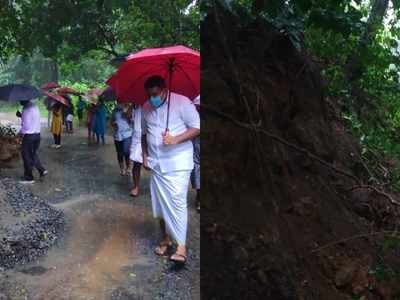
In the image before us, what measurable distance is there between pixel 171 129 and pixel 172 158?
0.15 m

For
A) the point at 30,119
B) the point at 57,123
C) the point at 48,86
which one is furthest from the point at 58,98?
the point at 57,123

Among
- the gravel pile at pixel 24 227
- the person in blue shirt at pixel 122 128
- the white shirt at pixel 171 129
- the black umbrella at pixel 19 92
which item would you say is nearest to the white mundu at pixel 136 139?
the gravel pile at pixel 24 227

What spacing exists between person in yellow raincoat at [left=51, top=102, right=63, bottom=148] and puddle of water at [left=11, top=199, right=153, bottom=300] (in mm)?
2693

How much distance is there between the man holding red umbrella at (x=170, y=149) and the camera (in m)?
2.12

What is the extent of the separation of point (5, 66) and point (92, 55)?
134 inches

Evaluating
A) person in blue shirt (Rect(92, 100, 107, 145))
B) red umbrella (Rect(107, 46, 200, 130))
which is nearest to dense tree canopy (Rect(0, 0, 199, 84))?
person in blue shirt (Rect(92, 100, 107, 145))

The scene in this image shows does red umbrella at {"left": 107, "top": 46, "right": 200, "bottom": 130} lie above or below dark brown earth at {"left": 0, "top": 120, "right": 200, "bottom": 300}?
above

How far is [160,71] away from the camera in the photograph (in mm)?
2152

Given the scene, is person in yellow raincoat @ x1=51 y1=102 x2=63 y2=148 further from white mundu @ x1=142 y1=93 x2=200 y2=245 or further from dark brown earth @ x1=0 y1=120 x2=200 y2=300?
white mundu @ x1=142 y1=93 x2=200 y2=245

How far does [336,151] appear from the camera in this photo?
6.79 ft

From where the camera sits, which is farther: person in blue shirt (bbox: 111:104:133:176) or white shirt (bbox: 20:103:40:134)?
white shirt (bbox: 20:103:40:134)

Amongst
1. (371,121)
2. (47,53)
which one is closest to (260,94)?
(371,121)

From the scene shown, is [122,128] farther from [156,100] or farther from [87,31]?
[156,100]

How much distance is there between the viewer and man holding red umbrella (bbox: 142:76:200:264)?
212 cm
